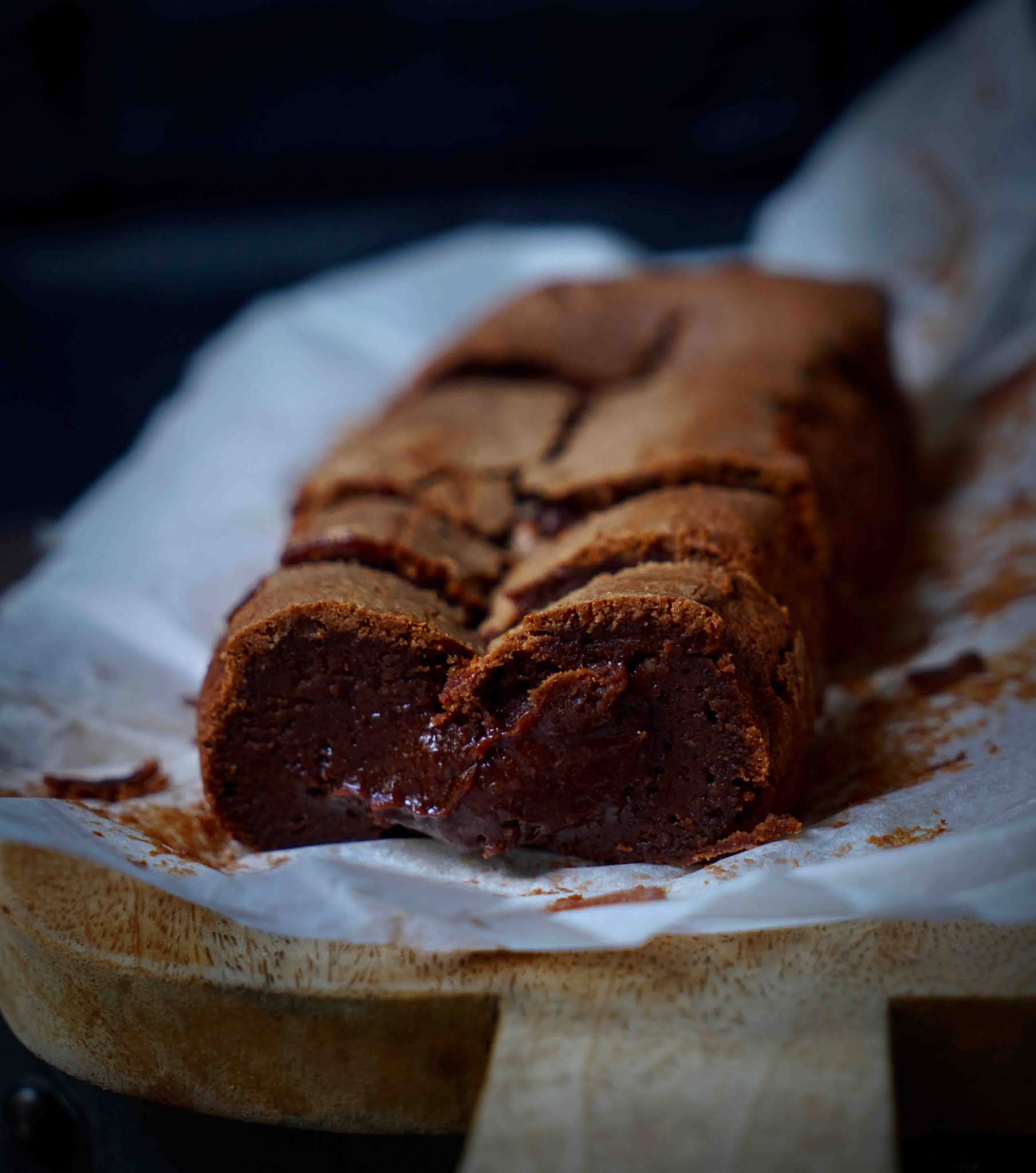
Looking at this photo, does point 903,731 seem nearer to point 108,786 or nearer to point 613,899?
point 613,899

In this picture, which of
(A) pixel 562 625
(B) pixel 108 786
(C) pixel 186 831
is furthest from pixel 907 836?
(B) pixel 108 786

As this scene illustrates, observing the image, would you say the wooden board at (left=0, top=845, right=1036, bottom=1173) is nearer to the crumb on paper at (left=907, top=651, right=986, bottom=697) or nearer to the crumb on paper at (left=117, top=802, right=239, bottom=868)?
the crumb on paper at (left=117, top=802, right=239, bottom=868)

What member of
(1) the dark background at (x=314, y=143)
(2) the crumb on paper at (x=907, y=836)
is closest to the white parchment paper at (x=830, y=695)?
(2) the crumb on paper at (x=907, y=836)

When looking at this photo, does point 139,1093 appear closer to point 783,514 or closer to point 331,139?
point 783,514

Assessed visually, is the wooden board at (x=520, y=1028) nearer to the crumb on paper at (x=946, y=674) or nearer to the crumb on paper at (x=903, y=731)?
the crumb on paper at (x=903, y=731)

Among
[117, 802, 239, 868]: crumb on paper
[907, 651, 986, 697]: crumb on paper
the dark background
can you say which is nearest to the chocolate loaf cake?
[117, 802, 239, 868]: crumb on paper

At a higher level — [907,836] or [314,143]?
[314,143]
